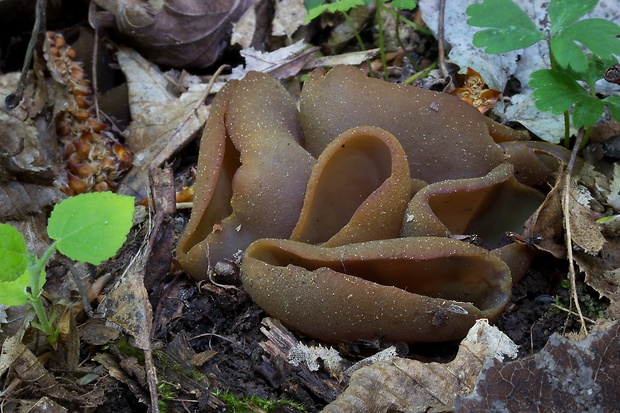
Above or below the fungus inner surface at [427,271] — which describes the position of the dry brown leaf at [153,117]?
below

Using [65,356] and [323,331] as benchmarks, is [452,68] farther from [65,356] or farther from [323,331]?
[65,356]

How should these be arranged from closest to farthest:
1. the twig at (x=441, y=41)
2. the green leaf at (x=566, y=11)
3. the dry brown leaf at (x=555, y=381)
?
the dry brown leaf at (x=555, y=381), the green leaf at (x=566, y=11), the twig at (x=441, y=41)

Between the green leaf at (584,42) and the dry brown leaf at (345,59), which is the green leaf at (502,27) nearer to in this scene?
the green leaf at (584,42)

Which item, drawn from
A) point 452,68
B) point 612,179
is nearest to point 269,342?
point 612,179

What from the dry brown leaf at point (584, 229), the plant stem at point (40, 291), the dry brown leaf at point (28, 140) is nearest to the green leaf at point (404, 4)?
the dry brown leaf at point (584, 229)

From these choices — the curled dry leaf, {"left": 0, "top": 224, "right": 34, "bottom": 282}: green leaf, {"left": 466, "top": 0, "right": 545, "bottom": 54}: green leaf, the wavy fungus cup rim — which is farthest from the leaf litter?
the curled dry leaf

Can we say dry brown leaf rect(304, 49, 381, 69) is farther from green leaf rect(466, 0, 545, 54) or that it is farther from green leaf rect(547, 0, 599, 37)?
green leaf rect(547, 0, 599, 37)

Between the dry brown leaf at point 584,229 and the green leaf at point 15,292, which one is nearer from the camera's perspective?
the green leaf at point 15,292

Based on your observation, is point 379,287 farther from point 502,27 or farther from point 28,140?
point 28,140
